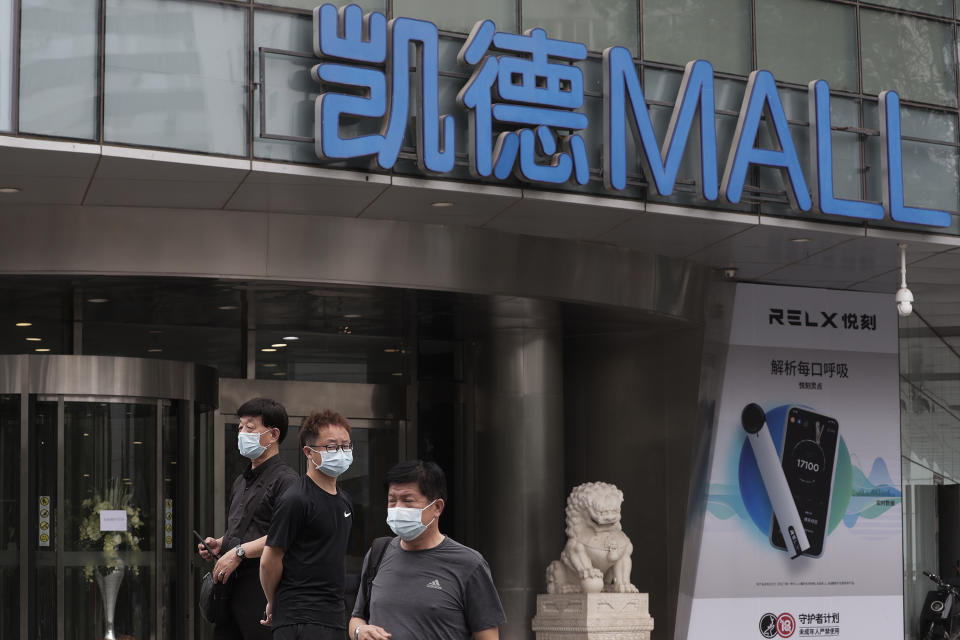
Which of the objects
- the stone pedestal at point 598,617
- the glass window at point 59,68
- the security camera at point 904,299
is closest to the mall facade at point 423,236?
the glass window at point 59,68

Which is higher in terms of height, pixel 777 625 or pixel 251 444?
pixel 251 444

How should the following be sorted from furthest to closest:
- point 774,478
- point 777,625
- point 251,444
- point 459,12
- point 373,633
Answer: point 774,478
point 777,625
point 459,12
point 251,444
point 373,633

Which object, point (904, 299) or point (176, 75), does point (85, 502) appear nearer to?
point (176, 75)

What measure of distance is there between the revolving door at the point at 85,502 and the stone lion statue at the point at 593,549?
4.08m

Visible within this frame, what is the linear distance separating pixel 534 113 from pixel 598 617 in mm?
5245

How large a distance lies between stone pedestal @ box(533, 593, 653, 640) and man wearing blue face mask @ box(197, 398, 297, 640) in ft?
22.2

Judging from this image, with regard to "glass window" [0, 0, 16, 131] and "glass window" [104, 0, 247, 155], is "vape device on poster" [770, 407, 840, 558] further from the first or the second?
"glass window" [0, 0, 16, 131]

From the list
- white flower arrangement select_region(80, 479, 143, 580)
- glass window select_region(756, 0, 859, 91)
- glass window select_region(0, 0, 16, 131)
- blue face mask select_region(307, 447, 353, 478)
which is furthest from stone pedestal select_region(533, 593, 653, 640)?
blue face mask select_region(307, 447, 353, 478)

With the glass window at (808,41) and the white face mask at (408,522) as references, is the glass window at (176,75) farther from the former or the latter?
the white face mask at (408,522)

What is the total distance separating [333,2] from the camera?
11906mm

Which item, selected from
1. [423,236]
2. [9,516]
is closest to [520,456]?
[423,236]

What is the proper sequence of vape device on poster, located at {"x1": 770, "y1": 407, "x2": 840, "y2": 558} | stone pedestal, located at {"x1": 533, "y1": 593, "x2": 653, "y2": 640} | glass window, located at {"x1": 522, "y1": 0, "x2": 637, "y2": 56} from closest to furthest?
glass window, located at {"x1": 522, "y1": 0, "x2": 637, "y2": 56}
stone pedestal, located at {"x1": 533, "y1": 593, "x2": 653, "y2": 640}
vape device on poster, located at {"x1": 770, "y1": 407, "x2": 840, "y2": 558}

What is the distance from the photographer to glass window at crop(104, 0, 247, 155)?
36.0 feet

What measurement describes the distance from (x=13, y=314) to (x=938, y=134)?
32.8ft
